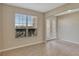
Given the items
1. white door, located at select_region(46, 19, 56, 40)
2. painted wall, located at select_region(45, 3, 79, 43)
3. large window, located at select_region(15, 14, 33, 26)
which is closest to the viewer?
large window, located at select_region(15, 14, 33, 26)

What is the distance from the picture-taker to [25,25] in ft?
13.8

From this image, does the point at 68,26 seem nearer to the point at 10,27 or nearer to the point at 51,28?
the point at 51,28

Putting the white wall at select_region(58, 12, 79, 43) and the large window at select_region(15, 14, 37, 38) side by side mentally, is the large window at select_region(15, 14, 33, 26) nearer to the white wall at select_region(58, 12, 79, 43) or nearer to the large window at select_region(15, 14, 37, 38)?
the large window at select_region(15, 14, 37, 38)

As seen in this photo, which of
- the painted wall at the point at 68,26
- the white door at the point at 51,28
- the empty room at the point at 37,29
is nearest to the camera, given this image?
the empty room at the point at 37,29

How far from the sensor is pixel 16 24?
147 inches

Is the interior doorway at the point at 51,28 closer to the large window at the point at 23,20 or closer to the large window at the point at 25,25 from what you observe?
the large window at the point at 25,25

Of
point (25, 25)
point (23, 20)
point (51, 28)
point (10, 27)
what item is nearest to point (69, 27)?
point (51, 28)

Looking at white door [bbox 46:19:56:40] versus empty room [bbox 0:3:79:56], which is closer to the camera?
empty room [bbox 0:3:79:56]

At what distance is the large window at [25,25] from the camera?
3.82 meters

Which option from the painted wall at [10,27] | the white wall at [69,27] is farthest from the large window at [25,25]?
the white wall at [69,27]

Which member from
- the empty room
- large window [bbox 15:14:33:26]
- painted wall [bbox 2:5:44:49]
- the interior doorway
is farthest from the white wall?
painted wall [bbox 2:5:44:49]

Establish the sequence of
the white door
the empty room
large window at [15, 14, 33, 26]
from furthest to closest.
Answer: the white door < large window at [15, 14, 33, 26] < the empty room

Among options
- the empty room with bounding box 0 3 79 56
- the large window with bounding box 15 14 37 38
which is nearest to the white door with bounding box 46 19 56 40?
the empty room with bounding box 0 3 79 56

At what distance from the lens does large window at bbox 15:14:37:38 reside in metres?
3.82
